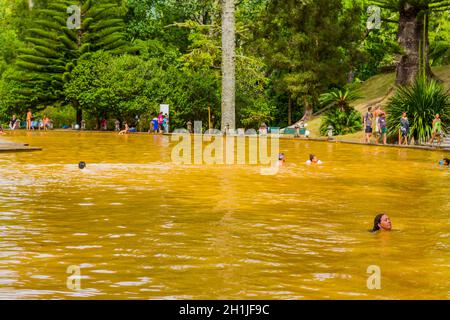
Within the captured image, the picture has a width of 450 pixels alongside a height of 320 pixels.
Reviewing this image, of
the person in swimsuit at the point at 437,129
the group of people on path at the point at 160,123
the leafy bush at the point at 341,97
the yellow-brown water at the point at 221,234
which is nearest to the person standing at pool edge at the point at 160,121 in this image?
the group of people on path at the point at 160,123

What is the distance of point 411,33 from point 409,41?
0.47 metres

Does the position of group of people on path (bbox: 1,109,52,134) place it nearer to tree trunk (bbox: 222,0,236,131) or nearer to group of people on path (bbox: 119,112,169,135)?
group of people on path (bbox: 119,112,169,135)

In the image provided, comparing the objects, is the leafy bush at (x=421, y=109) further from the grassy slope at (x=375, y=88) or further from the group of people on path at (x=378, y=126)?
Answer: the grassy slope at (x=375, y=88)

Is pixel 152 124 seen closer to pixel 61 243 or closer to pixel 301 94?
pixel 301 94

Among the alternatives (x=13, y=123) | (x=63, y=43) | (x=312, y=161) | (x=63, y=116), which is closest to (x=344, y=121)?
(x=312, y=161)

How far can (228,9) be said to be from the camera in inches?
1853

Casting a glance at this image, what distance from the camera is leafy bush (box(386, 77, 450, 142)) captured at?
3609 cm

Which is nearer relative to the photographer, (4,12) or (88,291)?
(88,291)

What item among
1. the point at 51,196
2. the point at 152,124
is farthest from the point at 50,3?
the point at 51,196

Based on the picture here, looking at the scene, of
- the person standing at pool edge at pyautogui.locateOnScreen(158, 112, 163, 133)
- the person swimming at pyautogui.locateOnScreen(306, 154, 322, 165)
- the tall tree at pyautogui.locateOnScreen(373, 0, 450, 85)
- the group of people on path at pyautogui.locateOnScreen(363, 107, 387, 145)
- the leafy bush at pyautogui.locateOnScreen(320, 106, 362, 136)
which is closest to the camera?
the person swimming at pyautogui.locateOnScreen(306, 154, 322, 165)

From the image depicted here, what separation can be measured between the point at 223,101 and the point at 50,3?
1820cm

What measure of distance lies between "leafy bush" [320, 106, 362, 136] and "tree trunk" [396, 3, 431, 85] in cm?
383

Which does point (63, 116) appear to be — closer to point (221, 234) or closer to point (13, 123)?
point (13, 123)

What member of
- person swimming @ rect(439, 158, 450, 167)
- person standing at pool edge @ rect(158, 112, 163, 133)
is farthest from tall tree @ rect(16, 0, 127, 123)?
person swimming @ rect(439, 158, 450, 167)
